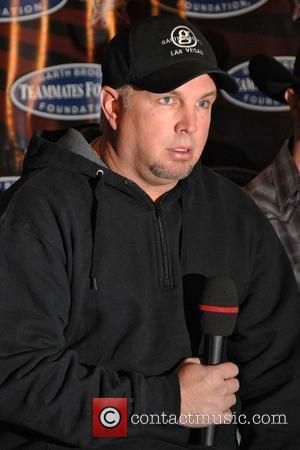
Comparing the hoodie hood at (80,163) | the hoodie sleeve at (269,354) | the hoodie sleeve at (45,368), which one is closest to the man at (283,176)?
the hoodie sleeve at (269,354)

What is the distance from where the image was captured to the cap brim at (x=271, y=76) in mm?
2691

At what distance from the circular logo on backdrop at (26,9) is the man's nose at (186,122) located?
1109mm

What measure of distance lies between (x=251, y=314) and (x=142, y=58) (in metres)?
0.67

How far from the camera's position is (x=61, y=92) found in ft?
9.75

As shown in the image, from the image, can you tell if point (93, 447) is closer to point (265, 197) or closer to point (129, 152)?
point (129, 152)

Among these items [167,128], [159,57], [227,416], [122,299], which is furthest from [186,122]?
[227,416]

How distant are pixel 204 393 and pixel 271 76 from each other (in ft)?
3.96

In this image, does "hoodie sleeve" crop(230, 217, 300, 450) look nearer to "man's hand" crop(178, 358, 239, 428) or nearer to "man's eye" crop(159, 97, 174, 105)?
"man's hand" crop(178, 358, 239, 428)

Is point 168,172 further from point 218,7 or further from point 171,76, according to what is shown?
point 218,7

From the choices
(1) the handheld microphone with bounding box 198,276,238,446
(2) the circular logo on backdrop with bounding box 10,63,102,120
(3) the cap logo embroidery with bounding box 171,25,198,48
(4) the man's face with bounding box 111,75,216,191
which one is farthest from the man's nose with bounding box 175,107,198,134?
(2) the circular logo on backdrop with bounding box 10,63,102,120

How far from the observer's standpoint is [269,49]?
302cm

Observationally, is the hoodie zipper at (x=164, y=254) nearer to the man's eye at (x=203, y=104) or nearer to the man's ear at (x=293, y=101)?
the man's eye at (x=203, y=104)

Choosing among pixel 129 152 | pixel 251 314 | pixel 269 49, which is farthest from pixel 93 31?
pixel 251 314

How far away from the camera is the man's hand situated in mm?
1879
